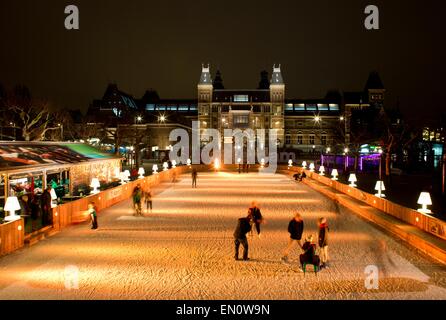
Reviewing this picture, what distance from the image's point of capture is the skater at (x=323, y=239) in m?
12.5

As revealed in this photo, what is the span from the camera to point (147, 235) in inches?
671

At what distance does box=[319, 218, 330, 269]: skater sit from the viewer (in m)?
12.5

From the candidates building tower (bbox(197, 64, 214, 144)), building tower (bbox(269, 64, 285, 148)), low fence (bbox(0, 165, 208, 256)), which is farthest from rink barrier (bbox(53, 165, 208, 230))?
building tower (bbox(197, 64, 214, 144))

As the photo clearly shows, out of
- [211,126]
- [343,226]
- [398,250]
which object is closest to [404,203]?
[343,226]

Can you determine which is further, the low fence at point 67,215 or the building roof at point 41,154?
the building roof at point 41,154

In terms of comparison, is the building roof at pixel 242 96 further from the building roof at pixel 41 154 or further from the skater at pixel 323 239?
the skater at pixel 323 239

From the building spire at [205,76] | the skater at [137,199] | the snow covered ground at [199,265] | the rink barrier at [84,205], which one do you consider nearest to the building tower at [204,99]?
the building spire at [205,76]

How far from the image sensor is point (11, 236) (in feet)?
45.5

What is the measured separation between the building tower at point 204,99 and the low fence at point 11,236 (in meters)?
92.7

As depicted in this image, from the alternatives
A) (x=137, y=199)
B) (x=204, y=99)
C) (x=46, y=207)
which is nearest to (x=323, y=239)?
(x=46, y=207)

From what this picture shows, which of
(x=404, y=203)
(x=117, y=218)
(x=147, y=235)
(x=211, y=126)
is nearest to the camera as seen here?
(x=147, y=235)

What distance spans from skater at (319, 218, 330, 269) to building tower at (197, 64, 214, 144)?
94.6 m
